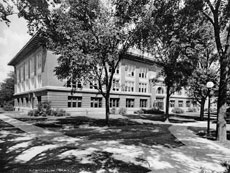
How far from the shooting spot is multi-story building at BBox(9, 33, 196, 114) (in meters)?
27.3

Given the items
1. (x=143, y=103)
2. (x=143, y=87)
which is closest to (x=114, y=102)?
(x=143, y=103)

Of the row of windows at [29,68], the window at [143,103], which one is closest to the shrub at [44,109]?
the row of windows at [29,68]

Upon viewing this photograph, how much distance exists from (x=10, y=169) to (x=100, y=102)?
27804 millimetres

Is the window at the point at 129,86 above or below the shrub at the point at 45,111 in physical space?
above

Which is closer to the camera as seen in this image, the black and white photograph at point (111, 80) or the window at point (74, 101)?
the black and white photograph at point (111, 80)

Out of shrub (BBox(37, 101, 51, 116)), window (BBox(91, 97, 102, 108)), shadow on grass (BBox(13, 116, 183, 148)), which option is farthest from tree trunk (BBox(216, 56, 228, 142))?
window (BBox(91, 97, 102, 108))

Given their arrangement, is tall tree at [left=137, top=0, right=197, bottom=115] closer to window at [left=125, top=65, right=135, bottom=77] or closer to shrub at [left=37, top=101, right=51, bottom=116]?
window at [left=125, top=65, right=135, bottom=77]

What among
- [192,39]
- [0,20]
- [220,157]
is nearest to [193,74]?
[192,39]

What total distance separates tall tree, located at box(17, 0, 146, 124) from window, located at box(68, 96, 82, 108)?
14685mm

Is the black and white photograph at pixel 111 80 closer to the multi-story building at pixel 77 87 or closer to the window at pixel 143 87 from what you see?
the multi-story building at pixel 77 87

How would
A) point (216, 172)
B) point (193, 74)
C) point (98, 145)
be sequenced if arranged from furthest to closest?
point (193, 74), point (98, 145), point (216, 172)

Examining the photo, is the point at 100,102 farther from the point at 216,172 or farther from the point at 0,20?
the point at 216,172

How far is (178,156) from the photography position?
7.18 m

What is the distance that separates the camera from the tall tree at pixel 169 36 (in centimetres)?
1035
